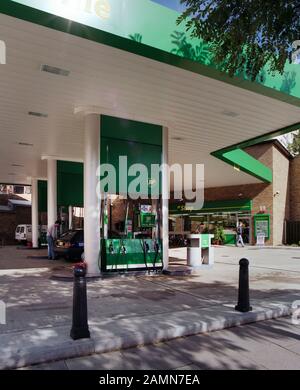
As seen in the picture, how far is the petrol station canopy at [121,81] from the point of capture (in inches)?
256

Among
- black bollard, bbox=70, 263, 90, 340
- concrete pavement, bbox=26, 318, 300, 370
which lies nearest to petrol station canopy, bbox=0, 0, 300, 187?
black bollard, bbox=70, 263, 90, 340

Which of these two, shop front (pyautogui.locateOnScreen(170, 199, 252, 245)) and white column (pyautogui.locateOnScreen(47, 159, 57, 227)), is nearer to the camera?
white column (pyautogui.locateOnScreen(47, 159, 57, 227))

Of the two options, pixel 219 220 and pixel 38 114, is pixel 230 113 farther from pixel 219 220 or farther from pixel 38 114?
pixel 219 220

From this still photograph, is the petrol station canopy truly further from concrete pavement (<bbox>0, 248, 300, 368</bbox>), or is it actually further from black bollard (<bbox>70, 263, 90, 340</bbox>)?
concrete pavement (<bbox>0, 248, 300, 368</bbox>)

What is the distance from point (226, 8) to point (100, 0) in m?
2.52

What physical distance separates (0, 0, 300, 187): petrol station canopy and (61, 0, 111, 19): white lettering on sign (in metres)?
0.02

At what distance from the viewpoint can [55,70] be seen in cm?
805

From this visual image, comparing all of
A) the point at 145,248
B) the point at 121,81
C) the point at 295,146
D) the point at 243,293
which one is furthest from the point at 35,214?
the point at 295,146

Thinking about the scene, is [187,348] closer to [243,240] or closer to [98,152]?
[98,152]

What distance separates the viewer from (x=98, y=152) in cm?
1018

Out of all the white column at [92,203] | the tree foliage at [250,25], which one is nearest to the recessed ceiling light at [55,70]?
the white column at [92,203]

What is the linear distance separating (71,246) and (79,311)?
31.0ft

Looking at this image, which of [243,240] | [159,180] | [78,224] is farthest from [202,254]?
[78,224]

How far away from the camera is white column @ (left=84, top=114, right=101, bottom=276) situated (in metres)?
10.0
